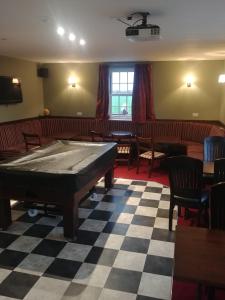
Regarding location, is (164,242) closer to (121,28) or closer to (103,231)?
(103,231)

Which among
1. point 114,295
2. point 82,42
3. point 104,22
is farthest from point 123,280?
point 82,42

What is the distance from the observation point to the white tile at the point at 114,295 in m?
2.39

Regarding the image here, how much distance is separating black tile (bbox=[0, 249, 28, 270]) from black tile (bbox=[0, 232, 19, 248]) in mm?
132

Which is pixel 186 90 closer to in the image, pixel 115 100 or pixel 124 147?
pixel 115 100

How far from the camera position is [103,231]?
3551mm

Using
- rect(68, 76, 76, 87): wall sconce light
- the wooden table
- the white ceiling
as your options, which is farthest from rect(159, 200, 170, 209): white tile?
rect(68, 76, 76, 87): wall sconce light

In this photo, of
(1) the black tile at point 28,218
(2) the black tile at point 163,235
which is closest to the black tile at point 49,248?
(1) the black tile at point 28,218

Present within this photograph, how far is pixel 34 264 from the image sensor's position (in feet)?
9.34

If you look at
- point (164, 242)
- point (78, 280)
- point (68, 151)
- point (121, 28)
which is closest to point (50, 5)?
point (121, 28)

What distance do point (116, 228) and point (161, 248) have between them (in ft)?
2.27

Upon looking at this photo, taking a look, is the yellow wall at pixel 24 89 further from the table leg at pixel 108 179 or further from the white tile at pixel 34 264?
the white tile at pixel 34 264

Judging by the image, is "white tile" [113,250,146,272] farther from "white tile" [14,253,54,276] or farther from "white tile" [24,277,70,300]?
"white tile" [14,253,54,276]

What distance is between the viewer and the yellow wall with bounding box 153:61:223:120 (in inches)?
279

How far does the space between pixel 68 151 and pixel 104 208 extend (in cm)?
102
